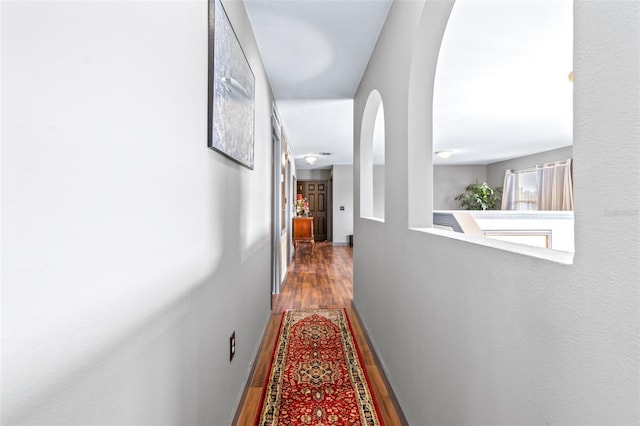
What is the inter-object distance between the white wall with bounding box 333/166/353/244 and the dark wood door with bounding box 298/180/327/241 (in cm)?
79

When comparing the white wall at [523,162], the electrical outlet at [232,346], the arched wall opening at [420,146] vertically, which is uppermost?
the white wall at [523,162]

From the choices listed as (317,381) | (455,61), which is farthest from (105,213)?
(455,61)

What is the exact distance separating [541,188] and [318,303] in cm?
627

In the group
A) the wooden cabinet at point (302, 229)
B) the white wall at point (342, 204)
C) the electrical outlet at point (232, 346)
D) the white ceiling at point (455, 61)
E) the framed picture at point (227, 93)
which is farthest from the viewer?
the white wall at point (342, 204)

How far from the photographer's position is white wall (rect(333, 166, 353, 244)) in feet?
28.8

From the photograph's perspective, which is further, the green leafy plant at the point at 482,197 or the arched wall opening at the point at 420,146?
the green leafy plant at the point at 482,197

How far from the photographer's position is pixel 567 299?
57 centimetres

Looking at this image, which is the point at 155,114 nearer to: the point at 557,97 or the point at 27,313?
the point at 27,313

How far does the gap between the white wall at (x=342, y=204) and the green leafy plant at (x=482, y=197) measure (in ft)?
11.0

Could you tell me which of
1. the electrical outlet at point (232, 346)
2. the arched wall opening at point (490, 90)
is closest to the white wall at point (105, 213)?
the electrical outlet at point (232, 346)

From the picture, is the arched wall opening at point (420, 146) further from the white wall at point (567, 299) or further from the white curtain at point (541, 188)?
the white curtain at point (541, 188)

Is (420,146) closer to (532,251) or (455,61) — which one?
(532,251)

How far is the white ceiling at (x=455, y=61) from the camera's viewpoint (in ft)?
6.12

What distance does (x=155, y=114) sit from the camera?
0.78m
